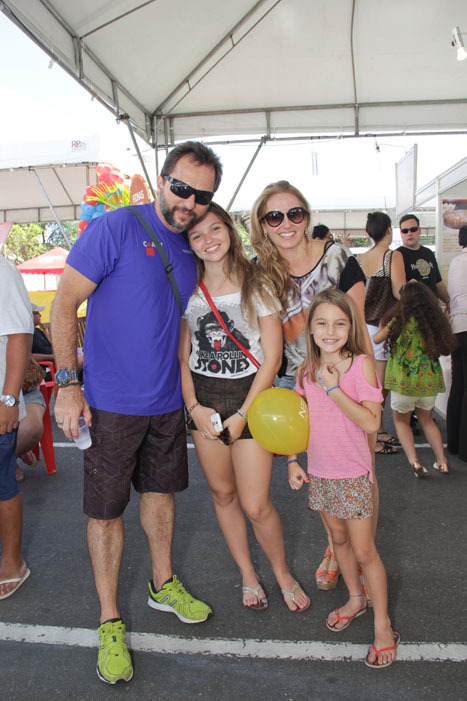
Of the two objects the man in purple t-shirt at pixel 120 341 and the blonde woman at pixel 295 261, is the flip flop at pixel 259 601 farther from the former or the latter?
the blonde woman at pixel 295 261

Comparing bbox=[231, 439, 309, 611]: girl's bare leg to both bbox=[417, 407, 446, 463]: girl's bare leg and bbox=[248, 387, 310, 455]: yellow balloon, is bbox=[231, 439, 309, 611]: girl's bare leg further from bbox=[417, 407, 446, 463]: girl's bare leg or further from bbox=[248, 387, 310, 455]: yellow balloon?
bbox=[417, 407, 446, 463]: girl's bare leg

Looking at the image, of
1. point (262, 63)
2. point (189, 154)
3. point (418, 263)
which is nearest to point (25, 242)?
point (262, 63)

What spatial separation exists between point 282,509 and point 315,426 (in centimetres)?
165

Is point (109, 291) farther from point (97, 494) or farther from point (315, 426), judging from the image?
point (315, 426)

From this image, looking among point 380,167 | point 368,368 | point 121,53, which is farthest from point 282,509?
point 380,167

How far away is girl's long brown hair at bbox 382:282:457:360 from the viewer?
12.9 ft

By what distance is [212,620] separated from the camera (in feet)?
8.00

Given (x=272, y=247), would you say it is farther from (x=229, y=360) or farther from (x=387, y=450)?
(x=387, y=450)

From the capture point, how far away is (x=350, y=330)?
7.06ft

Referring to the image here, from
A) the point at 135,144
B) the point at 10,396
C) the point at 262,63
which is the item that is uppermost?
the point at 262,63

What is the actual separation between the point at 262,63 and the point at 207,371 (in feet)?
18.0

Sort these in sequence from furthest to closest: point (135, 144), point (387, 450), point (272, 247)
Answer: point (135, 144) → point (387, 450) → point (272, 247)

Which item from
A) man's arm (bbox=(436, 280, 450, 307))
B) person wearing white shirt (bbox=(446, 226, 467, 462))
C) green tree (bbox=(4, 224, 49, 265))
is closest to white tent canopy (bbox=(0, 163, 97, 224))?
man's arm (bbox=(436, 280, 450, 307))

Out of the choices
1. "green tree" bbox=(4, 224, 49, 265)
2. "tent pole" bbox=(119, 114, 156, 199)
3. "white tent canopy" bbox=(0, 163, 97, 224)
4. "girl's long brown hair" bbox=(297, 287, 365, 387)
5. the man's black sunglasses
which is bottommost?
"girl's long brown hair" bbox=(297, 287, 365, 387)
